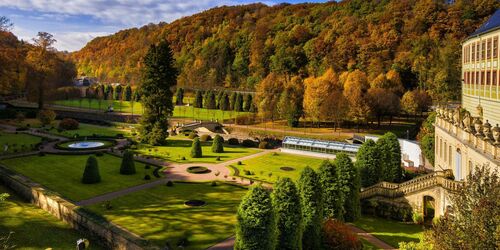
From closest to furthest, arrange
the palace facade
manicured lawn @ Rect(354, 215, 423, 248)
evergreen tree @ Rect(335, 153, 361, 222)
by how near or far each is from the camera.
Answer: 1. the palace facade
2. manicured lawn @ Rect(354, 215, 423, 248)
3. evergreen tree @ Rect(335, 153, 361, 222)

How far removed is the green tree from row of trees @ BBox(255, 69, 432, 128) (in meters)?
58.1

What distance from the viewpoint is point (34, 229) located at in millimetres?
24891

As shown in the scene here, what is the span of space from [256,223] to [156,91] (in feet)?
152

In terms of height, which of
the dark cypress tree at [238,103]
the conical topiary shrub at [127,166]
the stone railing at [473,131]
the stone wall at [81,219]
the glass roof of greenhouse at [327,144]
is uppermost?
the dark cypress tree at [238,103]

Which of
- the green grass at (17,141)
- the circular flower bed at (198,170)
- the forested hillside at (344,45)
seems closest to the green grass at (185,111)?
the forested hillside at (344,45)

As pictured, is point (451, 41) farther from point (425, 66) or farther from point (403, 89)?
point (403, 89)

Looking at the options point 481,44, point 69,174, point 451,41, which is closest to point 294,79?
point 451,41

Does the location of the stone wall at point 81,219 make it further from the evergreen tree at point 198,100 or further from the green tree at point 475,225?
the evergreen tree at point 198,100

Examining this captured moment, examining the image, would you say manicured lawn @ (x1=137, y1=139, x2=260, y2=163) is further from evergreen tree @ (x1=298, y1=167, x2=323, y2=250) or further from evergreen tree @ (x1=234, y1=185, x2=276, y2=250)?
evergreen tree @ (x1=234, y1=185, x2=276, y2=250)

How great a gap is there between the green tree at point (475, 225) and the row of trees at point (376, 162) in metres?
20.4

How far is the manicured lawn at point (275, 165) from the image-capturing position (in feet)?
144

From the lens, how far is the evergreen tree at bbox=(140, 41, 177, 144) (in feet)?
201

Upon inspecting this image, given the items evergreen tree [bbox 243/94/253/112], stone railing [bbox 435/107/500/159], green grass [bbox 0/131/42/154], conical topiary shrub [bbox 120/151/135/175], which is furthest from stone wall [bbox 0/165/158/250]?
evergreen tree [bbox 243/94/253/112]

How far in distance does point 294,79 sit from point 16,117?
62883 millimetres
